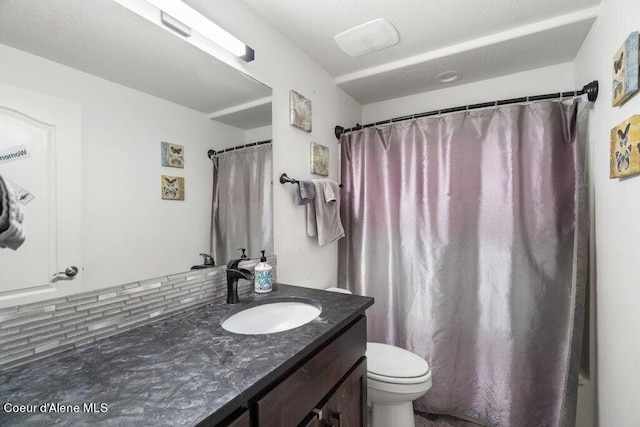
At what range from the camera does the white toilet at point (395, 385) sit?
51.9 inches

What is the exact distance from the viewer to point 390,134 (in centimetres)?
193

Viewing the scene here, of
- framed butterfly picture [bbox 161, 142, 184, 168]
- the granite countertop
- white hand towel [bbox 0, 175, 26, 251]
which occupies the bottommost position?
the granite countertop

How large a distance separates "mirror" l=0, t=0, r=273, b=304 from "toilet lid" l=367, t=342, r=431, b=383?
37.6 inches

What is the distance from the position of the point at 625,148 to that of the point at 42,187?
1874 mm

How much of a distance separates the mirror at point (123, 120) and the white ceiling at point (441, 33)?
1.90 ft

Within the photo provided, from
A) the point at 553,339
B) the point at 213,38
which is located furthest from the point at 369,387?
the point at 213,38

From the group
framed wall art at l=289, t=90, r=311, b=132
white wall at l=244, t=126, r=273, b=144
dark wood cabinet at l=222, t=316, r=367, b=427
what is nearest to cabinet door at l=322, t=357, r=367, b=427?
dark wood cabinet at l=222, t=316, r=367, b=427

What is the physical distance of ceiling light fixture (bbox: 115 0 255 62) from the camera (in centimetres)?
93

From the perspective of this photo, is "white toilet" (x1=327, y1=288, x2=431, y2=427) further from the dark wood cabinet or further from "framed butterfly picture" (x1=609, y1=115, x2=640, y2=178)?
"framed butterfly picture" (x1=609, y1=115, x2=640, y2=178)

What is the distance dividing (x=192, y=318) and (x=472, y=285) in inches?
61.0

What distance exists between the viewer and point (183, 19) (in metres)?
0.99

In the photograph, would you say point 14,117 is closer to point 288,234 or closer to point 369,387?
point 288,234

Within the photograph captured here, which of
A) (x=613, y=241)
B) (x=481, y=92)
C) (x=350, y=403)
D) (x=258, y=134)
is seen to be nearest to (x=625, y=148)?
(x=613, y=241)

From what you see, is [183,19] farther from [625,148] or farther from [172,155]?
[625,148]
